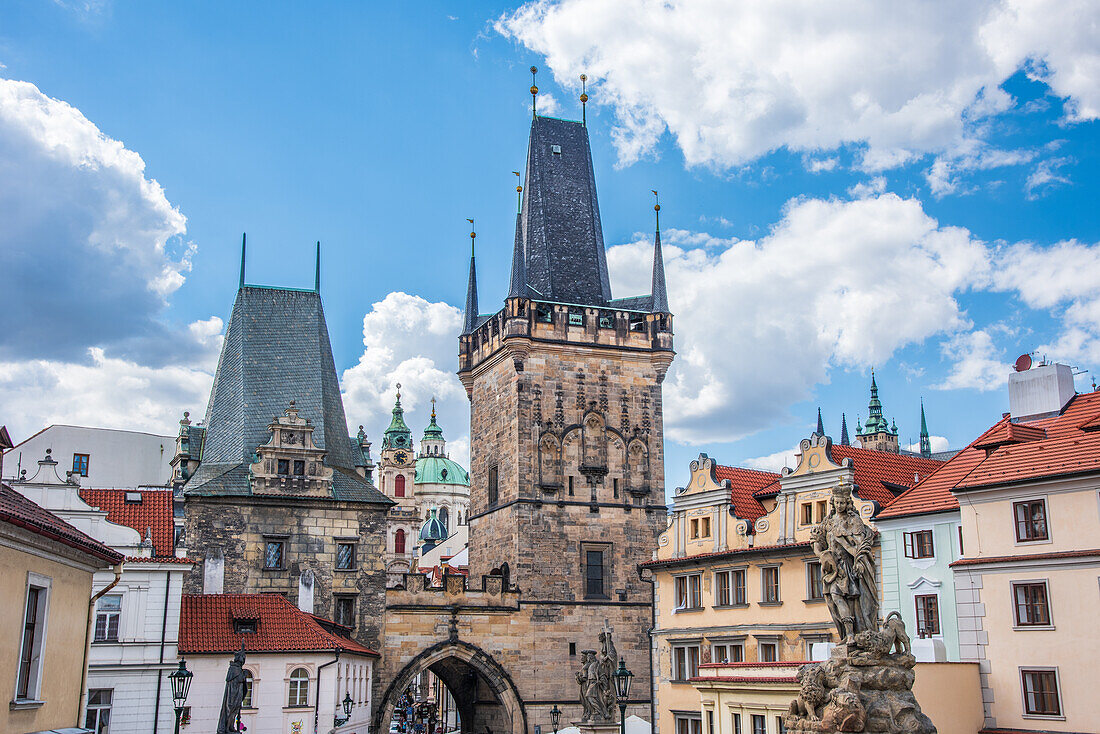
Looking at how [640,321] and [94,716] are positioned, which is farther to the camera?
[640,321]

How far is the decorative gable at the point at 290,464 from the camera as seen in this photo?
40219 millimetres

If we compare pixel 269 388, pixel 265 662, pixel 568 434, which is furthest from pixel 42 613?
pixel 568 434

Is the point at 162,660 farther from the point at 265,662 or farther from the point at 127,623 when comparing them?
the point at 265,662

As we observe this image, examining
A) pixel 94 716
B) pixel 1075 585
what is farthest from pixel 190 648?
pixel 1075 585

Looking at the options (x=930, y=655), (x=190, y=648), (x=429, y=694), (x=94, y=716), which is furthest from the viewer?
(x=429, y=694)

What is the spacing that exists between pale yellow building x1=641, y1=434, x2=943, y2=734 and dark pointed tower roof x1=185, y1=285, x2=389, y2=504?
12753 millimetres

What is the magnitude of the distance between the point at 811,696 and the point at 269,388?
32.9 m

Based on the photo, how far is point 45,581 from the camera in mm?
15000

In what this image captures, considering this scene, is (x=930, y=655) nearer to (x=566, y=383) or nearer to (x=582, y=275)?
(x=566, y=383)

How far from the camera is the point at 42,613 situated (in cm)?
1500

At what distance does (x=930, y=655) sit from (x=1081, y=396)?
22.3 ft

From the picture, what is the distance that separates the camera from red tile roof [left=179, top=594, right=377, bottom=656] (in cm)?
3152

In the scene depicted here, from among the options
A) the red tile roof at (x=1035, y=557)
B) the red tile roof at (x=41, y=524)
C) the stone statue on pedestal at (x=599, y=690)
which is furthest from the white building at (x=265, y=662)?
the red tile roof at (x=1035, y=557)

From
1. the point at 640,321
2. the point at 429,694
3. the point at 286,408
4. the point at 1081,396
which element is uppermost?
the point at 640,321
